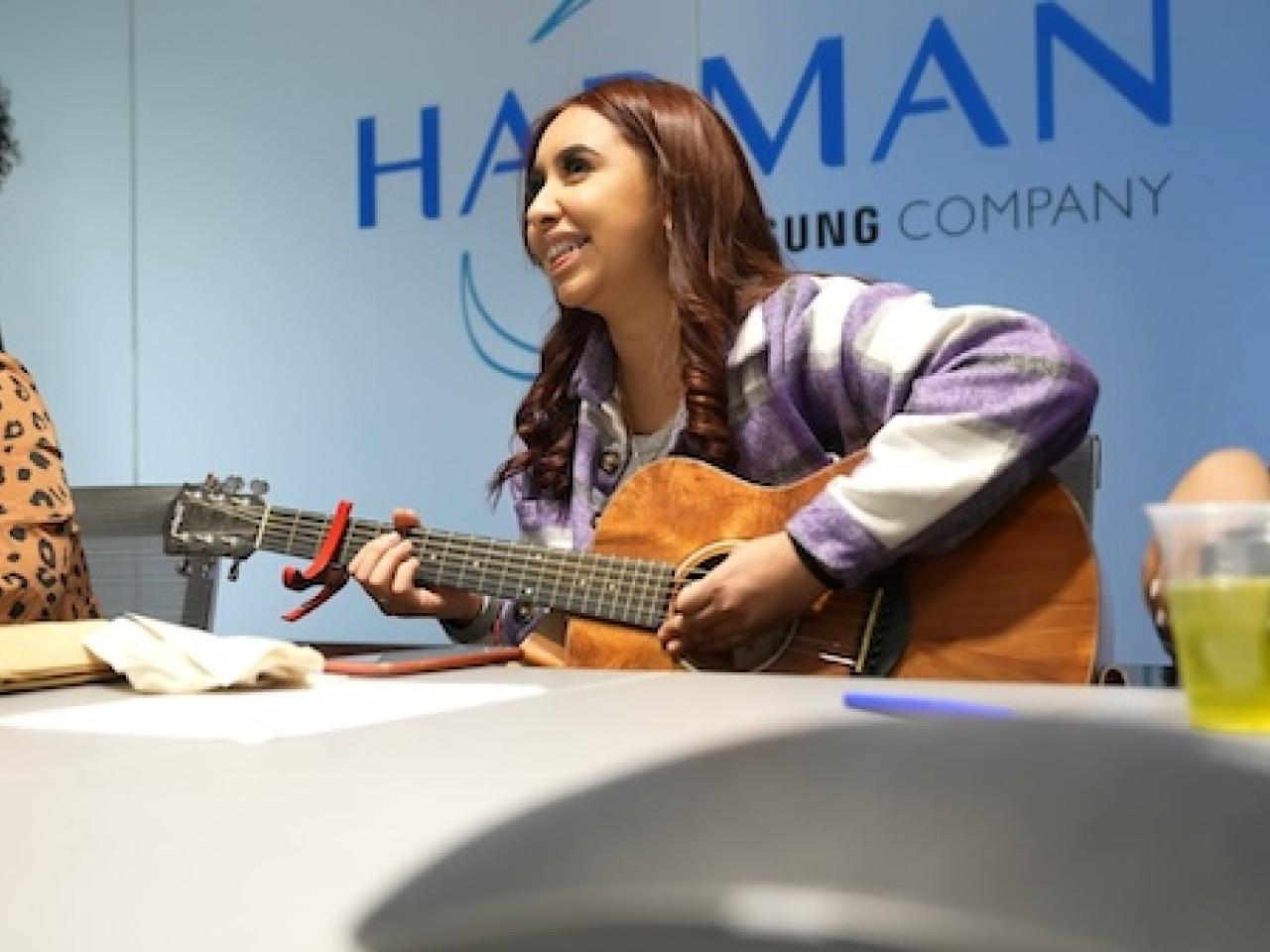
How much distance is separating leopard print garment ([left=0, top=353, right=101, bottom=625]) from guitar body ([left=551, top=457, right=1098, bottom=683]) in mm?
470

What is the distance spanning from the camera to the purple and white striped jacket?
4.07 ft

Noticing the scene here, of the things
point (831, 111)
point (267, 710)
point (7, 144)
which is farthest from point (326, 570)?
point (7, 144)

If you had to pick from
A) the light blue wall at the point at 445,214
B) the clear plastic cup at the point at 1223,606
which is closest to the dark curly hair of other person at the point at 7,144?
the light blue wall at the point at 445,214

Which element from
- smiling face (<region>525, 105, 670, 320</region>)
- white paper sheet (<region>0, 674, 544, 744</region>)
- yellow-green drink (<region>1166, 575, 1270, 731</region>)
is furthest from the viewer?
smiling face (<region>525, 105, 670, 320</region>)

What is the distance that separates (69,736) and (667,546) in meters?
0.75

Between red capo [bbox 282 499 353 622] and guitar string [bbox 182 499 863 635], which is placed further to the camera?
red capo [bbox 282 499 353 622]

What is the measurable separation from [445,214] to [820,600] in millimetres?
1707

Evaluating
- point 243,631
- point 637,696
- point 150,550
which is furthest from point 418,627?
point 637,696

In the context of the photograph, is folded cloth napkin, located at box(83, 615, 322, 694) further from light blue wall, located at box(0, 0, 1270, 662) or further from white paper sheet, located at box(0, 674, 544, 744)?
light blue wall, located at box(0, 0, 1270, 662)

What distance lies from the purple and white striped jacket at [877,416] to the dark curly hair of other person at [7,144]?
195 cm

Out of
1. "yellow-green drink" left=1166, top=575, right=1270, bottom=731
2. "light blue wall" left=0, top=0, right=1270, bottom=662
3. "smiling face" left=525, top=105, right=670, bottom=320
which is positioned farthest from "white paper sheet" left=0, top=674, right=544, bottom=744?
"light blue wall" left=0, top=0, right=1270, bottom=662

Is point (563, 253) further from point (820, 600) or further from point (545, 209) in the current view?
point (820, 600)

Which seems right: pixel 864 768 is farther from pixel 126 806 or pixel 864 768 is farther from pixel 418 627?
pixel 418 627

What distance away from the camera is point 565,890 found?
30cm
